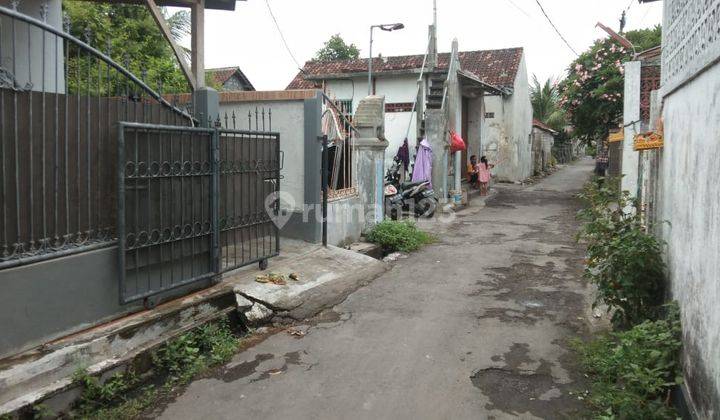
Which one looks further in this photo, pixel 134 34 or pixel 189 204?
pixel 134 34

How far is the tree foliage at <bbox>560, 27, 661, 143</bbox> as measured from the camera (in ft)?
49.0

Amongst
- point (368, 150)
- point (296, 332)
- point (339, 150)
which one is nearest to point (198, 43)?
point (339, 150)

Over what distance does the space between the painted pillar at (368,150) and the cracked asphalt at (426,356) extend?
1.62 meters

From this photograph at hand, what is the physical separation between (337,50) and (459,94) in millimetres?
23921

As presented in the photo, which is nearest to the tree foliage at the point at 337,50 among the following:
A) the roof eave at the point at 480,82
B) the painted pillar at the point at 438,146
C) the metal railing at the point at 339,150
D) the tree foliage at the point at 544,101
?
the tree foliage at the point at 544,101

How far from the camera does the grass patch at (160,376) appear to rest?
147 inches

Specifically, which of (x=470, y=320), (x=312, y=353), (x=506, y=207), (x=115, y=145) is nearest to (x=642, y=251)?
(x=470, y=320)

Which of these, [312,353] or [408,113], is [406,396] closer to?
[312,353]

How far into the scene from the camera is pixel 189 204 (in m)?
5.14

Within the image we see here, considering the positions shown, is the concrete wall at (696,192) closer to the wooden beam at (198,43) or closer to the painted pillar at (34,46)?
the wooden beam at (198,43)

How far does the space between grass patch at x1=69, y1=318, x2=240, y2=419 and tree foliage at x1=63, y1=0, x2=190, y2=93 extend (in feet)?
21.9

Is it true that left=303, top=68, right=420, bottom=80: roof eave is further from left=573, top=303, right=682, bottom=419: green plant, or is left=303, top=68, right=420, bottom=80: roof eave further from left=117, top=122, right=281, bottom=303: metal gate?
left=573, top=303, right=682, bottom=419: green plant

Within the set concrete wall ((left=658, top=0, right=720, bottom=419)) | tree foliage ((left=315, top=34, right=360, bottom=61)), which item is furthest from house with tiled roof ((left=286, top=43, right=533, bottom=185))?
tree foliage ((left=315, top=34, right=360, bottom=61))

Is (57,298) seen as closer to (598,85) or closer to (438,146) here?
(438,146)
